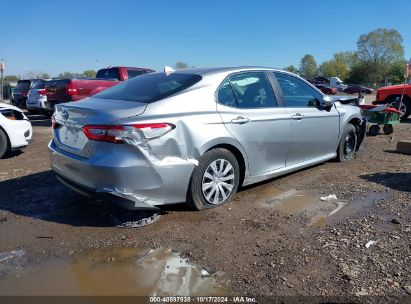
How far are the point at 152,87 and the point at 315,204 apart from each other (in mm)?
2370

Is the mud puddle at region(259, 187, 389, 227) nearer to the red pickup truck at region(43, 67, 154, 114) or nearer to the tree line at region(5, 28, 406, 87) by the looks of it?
the red pickup truck at region(43, 67, 154, 114)

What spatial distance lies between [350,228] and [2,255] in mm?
3295

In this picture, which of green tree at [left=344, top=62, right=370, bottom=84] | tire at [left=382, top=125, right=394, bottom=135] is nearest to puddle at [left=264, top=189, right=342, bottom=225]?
tire at [left=382, top=125, right=394, bottom=135]

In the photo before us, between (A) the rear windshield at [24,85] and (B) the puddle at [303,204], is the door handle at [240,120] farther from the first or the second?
(A) the rear windshield at [24,85]

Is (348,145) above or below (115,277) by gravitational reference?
above

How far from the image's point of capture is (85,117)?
3.74m

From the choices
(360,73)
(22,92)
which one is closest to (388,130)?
(22,92)

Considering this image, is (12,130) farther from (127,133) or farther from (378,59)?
(378,59)

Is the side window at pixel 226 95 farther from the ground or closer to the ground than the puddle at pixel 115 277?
farther from the ground

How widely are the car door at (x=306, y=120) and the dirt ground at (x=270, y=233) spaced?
0.46m

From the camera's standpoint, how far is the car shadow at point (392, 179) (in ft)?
17.1

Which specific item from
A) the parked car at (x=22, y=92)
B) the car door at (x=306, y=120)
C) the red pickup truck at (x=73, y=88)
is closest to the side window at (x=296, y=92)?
the car door at (x=306, y=120)

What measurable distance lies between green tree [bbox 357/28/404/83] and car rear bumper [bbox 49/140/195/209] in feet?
313

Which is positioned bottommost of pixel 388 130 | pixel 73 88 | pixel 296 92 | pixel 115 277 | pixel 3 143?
pixel 115 277
